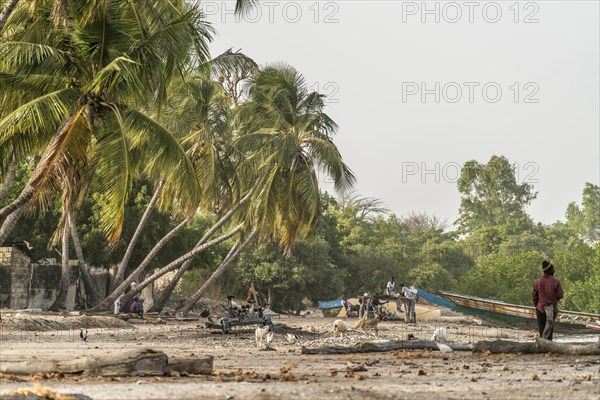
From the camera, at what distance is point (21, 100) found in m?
19.1

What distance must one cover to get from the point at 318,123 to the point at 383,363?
21.5 metres

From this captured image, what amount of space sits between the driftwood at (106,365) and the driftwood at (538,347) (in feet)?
23.4

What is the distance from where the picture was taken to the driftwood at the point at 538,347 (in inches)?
592

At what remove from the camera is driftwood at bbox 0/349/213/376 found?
1041 cm

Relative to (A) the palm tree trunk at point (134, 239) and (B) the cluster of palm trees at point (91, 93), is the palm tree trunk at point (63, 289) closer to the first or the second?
(A) the palm tree trunk at point (134, 239)

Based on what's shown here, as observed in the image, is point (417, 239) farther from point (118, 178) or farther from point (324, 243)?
point (118, 178)

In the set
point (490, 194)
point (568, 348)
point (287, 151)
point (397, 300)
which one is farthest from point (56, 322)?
point (490, 194)

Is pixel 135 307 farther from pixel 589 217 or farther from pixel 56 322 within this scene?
pixel 589 217

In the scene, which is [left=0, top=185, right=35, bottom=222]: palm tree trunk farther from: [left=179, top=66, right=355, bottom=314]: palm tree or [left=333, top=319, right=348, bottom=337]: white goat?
[left=179, top=66, right=355, bottom=314]: palm tree

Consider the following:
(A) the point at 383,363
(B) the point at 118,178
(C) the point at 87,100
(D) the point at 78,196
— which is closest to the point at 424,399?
(A) the point at 383,363

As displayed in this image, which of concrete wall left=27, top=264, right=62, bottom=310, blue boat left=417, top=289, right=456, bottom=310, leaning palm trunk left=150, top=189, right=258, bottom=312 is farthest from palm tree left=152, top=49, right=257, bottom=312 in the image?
blue boat left=417, top=289, right=456, bottom=310

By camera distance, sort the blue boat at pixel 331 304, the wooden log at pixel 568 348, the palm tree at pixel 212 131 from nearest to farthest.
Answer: the wooden log at pixel 568 348 < the palm tree at pixel 212 131 < the blue boat at pixel 331 304

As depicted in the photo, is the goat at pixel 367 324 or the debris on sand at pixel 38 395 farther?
the goat at pixel 367 324

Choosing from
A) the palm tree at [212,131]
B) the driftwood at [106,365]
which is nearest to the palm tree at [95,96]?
the driftwood at [106,365]
